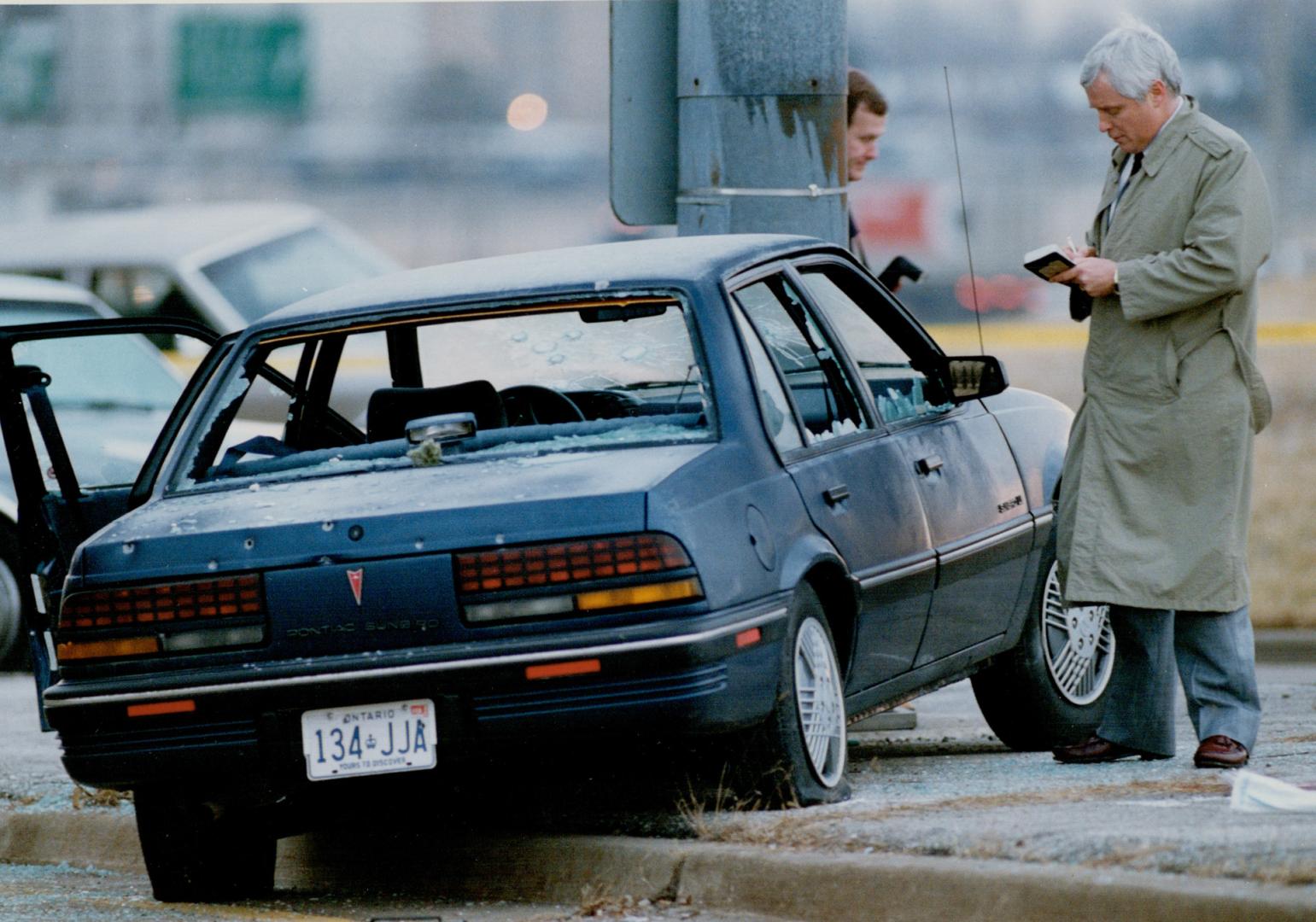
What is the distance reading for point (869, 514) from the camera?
5715 mm

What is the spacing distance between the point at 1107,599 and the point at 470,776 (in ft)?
5.57

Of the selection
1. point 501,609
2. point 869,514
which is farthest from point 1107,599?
point 501,609

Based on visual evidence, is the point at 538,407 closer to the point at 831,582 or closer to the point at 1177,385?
the point at 831,582

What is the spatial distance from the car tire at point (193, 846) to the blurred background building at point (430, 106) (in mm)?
10378

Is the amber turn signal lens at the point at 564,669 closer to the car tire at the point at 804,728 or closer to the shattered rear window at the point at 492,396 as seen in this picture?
the car tire at the point at 804,728

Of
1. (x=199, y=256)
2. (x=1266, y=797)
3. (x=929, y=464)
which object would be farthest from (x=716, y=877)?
(x=199, y=256)

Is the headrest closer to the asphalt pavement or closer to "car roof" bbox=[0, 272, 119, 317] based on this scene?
the asphalt pavement

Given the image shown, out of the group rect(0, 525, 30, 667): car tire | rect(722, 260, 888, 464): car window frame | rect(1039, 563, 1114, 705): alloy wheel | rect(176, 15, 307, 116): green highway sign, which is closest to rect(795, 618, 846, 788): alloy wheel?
rect(722, 260, 888, 464): car window frame

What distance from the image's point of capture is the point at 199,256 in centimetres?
1478

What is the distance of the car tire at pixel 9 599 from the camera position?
10.2 metres

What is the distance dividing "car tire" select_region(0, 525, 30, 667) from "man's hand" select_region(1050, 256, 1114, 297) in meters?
5.75

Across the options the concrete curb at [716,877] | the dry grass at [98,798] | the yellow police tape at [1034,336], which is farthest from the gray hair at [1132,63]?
the yellow police tape at [1034,336]

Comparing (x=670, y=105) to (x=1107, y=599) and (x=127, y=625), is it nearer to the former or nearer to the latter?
(x=1107, y=599)

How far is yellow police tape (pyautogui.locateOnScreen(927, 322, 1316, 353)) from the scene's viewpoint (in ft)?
60.6
